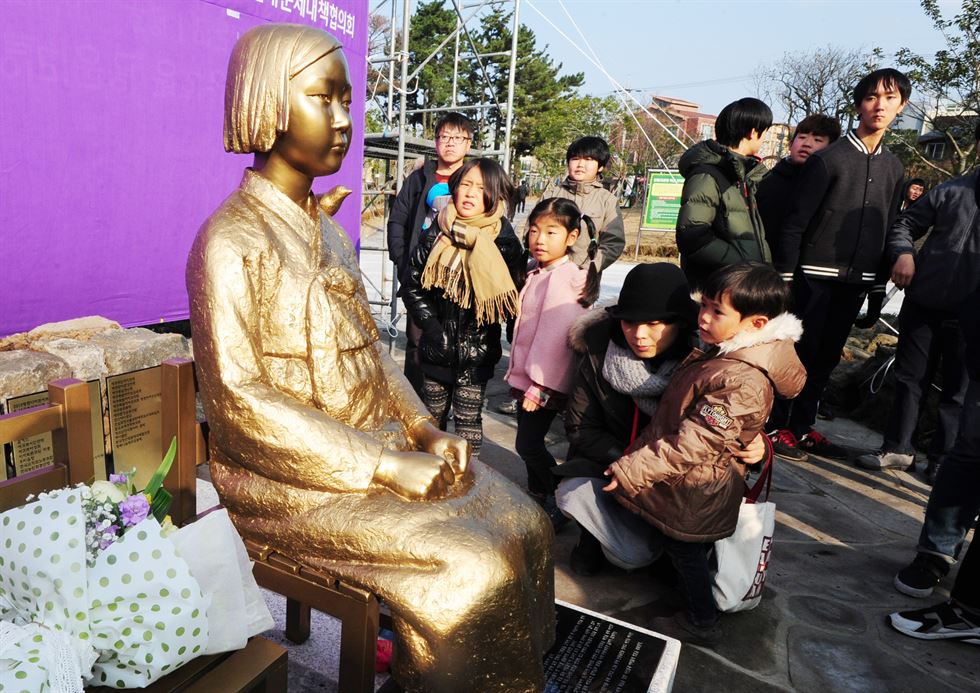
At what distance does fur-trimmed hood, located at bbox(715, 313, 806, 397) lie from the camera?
237cm

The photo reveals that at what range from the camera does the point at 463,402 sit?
3420mm

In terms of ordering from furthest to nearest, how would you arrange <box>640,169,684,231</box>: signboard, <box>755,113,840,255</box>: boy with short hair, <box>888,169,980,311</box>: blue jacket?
<box>640,169,684,231</box>: signboard → <box>755,113,840,255</box>: boy with short hair → <box>888,169,980,311</box>: blue jacket

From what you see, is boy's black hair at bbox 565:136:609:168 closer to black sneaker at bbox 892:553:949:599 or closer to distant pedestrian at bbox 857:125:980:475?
distant pedestrian at bbox 857:125:980:475

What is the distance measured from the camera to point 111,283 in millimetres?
4016

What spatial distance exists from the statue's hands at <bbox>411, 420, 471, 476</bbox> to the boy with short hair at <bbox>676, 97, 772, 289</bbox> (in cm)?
231

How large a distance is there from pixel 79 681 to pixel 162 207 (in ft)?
12.2

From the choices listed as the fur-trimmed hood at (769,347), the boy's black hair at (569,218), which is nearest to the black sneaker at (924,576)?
the fur-trimmed hood at (769,347)

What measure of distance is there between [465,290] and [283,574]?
180cm

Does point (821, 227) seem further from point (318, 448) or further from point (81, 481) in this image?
point (81, 481)

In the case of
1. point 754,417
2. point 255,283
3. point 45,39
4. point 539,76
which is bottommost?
point 754,417

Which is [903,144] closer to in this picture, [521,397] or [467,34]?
[467,34]

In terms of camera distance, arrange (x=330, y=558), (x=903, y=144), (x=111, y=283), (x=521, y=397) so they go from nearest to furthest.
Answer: (x=330, y=558), (x=521, y=397), (x=111, y=283), (x=903, y=144)

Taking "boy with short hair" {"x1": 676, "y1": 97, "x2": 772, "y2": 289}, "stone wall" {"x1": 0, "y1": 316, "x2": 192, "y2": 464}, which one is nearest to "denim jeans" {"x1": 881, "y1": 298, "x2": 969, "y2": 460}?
"boy with short hair" {"x1": 676, "y1": 97, "x2": 772, "y2": 289}

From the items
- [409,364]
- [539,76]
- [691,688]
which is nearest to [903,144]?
[539,76]
